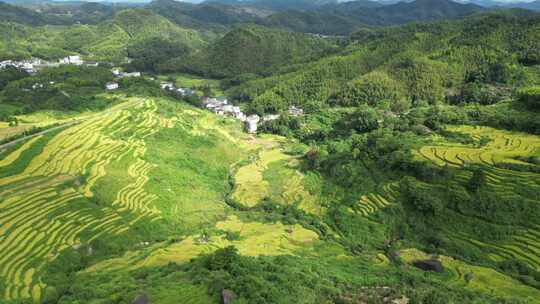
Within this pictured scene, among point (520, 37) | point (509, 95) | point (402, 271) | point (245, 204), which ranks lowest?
point (245, 204)

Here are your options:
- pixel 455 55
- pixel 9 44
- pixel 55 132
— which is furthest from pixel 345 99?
pixel 9 44

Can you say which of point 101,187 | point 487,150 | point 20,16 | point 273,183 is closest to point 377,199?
point 273,183

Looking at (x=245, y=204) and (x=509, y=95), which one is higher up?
(x=509, y=95)

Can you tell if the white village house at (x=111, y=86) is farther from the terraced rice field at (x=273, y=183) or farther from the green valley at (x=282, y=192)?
the terraced rice field at (x=273, y=183)

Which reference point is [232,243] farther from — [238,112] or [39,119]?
[238,112]

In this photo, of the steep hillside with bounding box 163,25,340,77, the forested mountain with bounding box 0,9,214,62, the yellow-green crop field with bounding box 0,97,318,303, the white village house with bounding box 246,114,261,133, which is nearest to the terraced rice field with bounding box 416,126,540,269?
the yellow-green crop field with bounding box 0,97,318,303

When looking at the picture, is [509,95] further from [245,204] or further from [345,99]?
[245,204]
